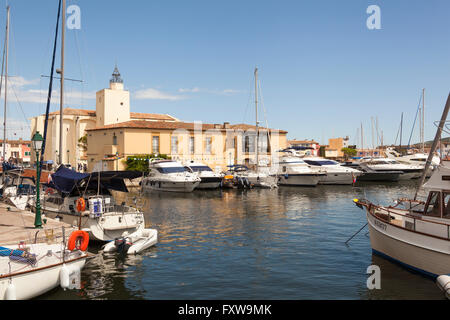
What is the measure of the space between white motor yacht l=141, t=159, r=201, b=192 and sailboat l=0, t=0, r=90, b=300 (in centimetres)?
2806

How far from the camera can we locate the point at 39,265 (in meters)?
10.6

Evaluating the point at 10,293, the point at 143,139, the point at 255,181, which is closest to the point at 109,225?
the point at 10,293

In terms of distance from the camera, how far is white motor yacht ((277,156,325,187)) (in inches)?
1933

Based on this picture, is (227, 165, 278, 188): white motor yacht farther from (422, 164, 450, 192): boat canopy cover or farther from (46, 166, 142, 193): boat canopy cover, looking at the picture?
(422, 164, 450, 192): boat canopy cover

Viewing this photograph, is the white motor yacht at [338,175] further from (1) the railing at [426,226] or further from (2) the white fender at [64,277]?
(2) the white fender at [64,277]

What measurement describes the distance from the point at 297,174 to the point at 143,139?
70.9 ft

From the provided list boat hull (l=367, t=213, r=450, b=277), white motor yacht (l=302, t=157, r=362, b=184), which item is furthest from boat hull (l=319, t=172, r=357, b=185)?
boat hull (l=367, t=213, r=450, b=277)

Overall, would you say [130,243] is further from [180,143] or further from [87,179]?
[180,143]

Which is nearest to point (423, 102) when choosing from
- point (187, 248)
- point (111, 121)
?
point (111, 121)

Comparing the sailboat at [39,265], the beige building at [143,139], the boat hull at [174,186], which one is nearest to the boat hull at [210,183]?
the boat hull at [174,186]

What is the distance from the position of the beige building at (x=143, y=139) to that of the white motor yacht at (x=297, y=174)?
495 cm

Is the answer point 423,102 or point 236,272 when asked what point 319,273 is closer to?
point 236,272

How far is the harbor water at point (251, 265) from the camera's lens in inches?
464

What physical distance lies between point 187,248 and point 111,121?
190 feet
